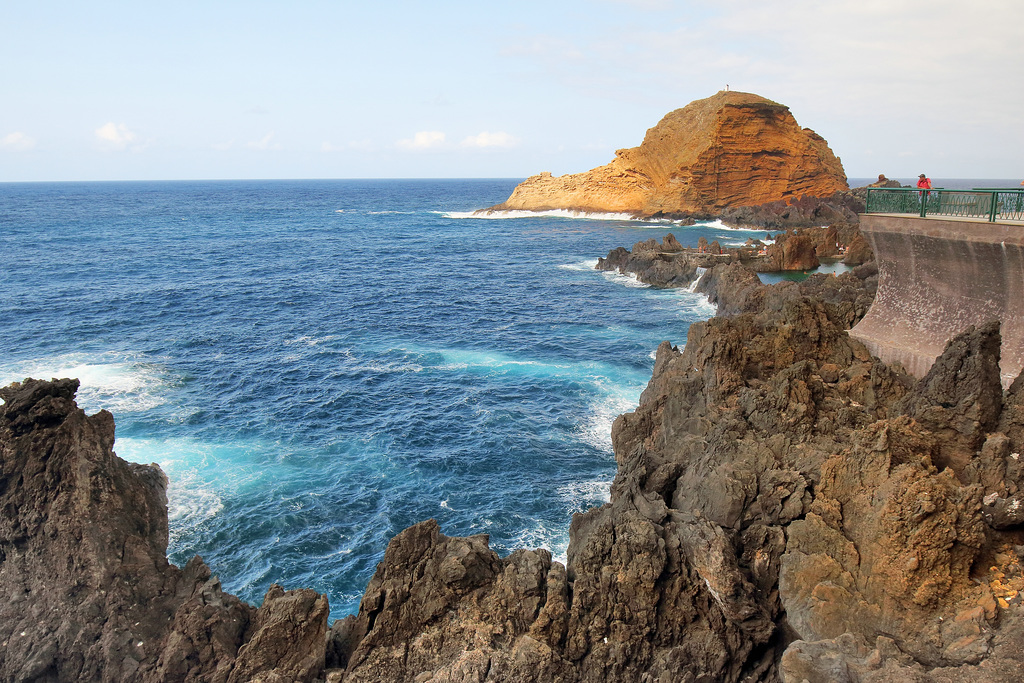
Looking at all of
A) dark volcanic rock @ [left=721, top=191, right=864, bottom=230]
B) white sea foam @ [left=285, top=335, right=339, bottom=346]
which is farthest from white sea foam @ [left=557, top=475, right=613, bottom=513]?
dark volcanic rock @ [left=721, top=191, right=864, bottom=230]

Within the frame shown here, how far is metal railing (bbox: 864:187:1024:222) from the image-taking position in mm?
14672

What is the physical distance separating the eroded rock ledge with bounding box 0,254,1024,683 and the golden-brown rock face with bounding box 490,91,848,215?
86.5 metres

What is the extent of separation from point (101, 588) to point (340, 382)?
18.1 m

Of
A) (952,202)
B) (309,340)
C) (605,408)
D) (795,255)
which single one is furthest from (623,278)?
(952,202)

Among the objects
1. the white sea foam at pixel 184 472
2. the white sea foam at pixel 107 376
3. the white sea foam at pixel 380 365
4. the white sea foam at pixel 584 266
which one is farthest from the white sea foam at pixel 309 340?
the white sea foam at pixel 584 266

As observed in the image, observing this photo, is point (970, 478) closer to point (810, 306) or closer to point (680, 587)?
point (680, 587)

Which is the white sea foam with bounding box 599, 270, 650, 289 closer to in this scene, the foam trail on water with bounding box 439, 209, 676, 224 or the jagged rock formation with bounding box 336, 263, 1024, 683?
the jagged rock formation with bounding box 336, 263, 1024, 683

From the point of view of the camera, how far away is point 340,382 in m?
28.8

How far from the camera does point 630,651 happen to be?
9367 mm

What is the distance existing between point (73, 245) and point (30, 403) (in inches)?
2804

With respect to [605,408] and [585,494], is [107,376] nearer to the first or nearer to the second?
[605,408]

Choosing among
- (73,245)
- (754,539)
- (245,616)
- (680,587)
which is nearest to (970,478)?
(754,539)

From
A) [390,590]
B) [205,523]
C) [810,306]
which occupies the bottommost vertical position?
[205,523]

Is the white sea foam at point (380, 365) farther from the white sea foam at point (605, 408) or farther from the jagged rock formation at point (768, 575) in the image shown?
the jagged rock formation at point (768, 575)
